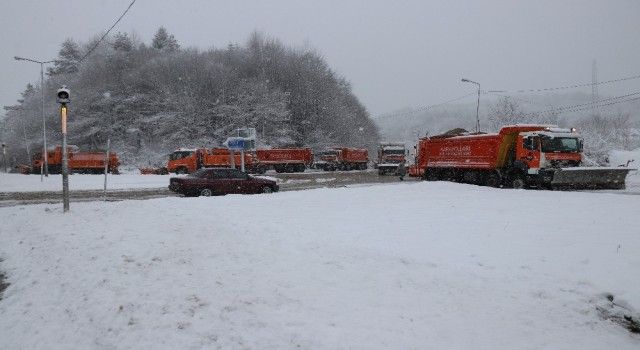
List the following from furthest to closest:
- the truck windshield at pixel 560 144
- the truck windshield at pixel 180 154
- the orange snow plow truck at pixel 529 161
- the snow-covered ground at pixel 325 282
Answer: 1. the truck windshield at pixel 180 154
2. the truck windshield at pixel 560 144
3. the orange snow plow truck at pixel 529 161
4. the snow-covered ground at pixel 325 282

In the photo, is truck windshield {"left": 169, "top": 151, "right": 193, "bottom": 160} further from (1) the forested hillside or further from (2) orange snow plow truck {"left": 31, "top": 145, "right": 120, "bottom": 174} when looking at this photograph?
(1) the forested hillside

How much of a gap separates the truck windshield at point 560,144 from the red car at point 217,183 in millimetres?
12474

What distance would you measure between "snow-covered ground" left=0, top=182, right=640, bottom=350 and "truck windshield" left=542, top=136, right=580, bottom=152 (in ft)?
32.0

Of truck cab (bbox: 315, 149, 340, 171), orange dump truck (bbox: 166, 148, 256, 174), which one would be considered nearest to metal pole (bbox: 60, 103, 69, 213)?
orange dump truck (bbox: 166, 148, 256, 174)

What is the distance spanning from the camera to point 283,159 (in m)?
47.2

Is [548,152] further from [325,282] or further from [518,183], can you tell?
[325,282]

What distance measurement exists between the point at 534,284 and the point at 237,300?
414cm

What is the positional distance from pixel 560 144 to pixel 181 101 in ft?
166

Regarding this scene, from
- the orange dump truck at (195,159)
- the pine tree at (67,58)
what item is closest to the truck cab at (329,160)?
the orange dump truck at (195,159)

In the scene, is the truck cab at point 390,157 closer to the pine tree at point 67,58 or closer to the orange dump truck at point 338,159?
the orange dump truck at point 338,159

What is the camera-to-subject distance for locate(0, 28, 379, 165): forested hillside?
60.3m

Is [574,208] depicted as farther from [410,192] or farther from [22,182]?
[22,182]

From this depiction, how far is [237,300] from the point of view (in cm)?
591

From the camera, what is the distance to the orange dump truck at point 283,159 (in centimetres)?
4591
